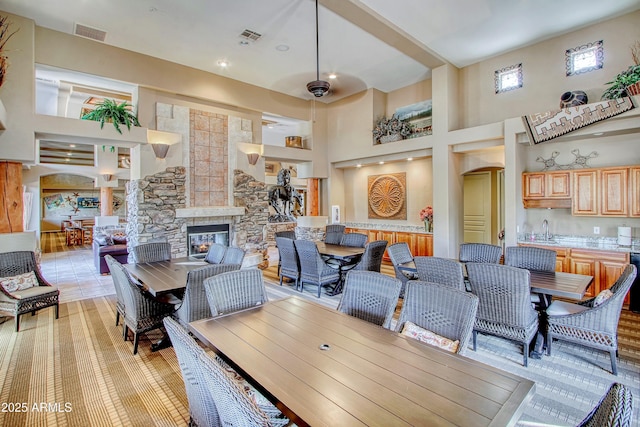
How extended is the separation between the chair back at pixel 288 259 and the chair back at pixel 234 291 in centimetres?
295

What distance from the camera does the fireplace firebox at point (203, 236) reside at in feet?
22.9

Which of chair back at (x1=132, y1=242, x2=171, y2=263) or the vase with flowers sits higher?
the vase with flowers

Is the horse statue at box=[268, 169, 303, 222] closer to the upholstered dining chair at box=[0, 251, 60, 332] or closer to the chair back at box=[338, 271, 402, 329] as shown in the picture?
the upholstered dining chair at box=[0, 251, 60, 332]

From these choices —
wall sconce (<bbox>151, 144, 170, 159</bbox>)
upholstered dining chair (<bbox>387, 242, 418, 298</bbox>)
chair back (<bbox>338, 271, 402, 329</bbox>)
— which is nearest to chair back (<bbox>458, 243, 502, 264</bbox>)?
upholstered dining chair (<bbox>387, 242, 418, 298</bbox>)

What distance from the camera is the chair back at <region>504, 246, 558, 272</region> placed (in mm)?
4000

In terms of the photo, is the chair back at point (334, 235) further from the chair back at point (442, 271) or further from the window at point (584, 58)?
the window at point (584, 58)

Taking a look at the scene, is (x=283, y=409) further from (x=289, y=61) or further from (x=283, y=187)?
(x=283, y=187)

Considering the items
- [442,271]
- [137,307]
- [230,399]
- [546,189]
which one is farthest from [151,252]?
[546,189]

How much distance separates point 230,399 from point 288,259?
4.90 metres

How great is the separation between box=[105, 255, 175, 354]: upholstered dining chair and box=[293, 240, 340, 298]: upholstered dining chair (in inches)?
94.8

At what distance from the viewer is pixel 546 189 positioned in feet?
18.2

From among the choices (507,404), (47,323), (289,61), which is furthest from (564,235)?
(47,323)

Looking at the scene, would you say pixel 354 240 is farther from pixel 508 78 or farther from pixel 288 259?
pixel 508 78

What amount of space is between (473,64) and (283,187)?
7.52 metres
